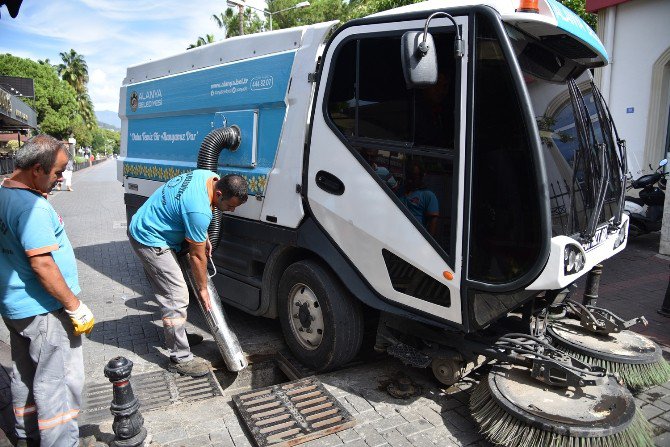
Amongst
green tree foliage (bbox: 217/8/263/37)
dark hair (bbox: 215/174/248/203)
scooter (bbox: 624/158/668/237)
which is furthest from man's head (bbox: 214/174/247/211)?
green tree foliage (bbox: 217/8/263/37)

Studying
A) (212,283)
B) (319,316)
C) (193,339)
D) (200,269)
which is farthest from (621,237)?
(193,339)

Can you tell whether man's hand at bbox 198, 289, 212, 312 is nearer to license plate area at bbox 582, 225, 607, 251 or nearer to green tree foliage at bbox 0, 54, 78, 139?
license plate area at bbox 582, 225, 607, 251

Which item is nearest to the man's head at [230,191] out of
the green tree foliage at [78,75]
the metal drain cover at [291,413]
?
the metal drain cover at [291,413]

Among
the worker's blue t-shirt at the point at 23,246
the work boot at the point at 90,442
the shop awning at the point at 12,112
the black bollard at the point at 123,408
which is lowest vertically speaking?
the work boot at the point at 90,442

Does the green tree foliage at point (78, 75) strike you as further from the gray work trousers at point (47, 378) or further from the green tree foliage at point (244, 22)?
the gray work trousers at point (47, 378)

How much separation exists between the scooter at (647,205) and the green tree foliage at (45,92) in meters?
44.8

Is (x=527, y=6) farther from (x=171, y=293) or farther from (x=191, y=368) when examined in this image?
(x=191, y=368)

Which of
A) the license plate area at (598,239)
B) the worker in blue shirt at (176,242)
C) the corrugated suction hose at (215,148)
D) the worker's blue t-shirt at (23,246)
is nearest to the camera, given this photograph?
the worker's blue t-shirt at (23,246)

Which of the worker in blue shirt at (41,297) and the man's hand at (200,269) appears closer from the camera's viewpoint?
the worker in blue shirt at (41,297)

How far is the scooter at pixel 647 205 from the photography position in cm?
849

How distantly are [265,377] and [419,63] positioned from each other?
9.66 feet

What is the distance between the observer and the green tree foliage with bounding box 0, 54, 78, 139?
41.9 m

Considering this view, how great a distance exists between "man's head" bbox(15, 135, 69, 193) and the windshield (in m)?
2.61

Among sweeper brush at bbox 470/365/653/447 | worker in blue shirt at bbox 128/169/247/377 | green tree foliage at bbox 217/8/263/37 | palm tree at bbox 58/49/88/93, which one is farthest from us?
palm tree at bbox 58/49/88/93
